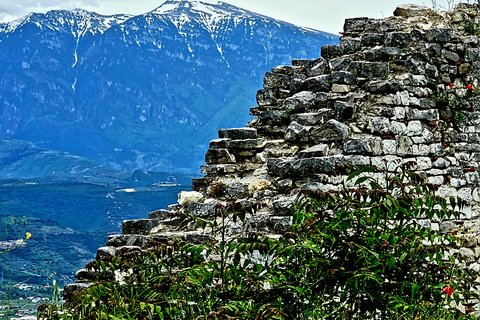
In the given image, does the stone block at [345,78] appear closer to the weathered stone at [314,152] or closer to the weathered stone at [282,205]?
the weathered stone at [314,152]

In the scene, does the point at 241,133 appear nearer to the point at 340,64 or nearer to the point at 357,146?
the point at 340,64

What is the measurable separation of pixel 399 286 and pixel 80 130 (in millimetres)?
121306

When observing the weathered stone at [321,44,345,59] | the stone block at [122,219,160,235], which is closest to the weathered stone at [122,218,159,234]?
the stone block at [122,219,160,235]

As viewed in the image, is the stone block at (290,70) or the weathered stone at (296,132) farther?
the stone block at (290,70)

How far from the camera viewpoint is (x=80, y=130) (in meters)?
123

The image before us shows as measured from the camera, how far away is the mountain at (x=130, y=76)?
114 meters

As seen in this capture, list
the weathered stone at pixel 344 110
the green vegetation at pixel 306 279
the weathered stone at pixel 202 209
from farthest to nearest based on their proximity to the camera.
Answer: the weathered stone at pixel 344 110, the weathered stone at pixel 202 209, the green vegetation at pixel 306 279

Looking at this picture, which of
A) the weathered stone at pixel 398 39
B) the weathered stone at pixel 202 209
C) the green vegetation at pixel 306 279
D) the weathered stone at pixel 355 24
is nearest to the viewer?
the green vegetation at pixel 306 279

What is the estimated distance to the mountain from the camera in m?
114

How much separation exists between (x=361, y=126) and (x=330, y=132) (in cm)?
41

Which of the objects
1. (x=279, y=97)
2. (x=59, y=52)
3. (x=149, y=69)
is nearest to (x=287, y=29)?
(x=149, y=69)

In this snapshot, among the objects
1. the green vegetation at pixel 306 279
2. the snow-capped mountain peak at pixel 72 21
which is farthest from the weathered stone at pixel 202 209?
the snow-capped mountain peak at pixel 72 21

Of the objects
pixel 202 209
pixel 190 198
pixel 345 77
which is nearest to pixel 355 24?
pixel 345 77

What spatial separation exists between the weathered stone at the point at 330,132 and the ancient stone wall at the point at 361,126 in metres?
0.01
